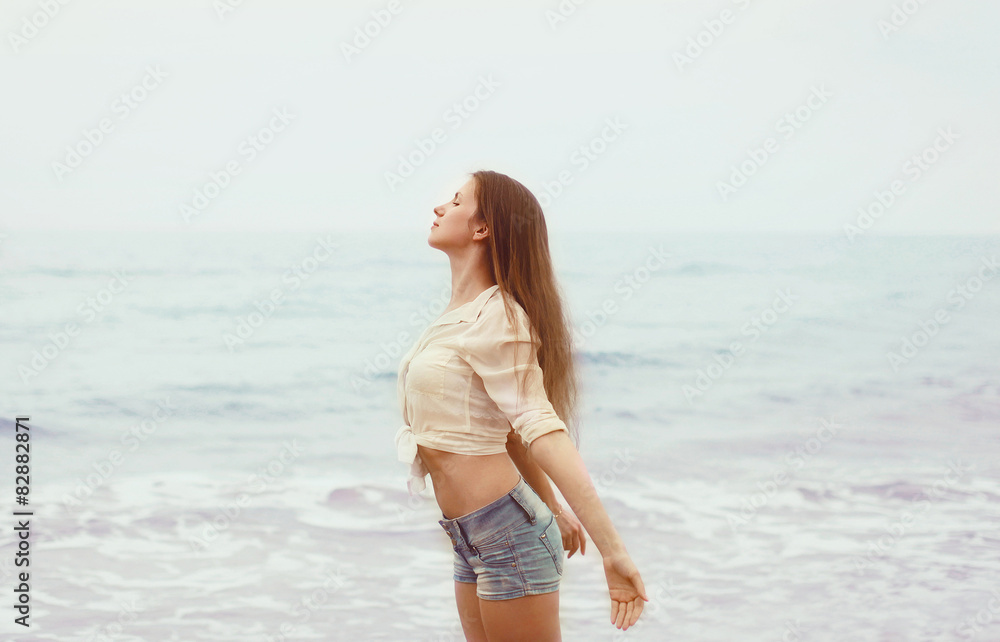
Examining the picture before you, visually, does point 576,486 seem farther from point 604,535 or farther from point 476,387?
point 476,387

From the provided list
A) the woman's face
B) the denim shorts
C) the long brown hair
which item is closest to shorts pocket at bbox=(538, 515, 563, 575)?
the denim shorts

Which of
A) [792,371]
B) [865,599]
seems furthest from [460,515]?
[792,371]

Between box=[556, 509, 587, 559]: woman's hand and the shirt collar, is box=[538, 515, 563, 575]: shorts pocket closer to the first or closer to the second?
box=[556, 509, 587, 559]: woman's hand

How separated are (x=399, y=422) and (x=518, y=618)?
4495 mm

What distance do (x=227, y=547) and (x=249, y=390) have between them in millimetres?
4868

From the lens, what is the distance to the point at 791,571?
3.66 m

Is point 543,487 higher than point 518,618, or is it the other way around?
point 543,487

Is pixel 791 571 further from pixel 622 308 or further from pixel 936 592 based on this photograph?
pixel 622 308

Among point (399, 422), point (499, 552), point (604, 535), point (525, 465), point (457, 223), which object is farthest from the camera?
point (399, 422)

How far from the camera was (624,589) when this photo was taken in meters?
1.39

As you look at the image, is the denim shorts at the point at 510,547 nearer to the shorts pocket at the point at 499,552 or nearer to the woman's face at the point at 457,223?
the shorts pocket at the point at 499,552

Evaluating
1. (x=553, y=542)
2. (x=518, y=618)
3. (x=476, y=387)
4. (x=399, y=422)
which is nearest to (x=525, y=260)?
(x=476, y=387)

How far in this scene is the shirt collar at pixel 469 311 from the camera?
154 cm

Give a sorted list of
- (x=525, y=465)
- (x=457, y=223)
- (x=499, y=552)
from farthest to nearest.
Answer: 1. (x=525, y=465)
2. (x=457, y=223)
3. (x=499, y=552)
